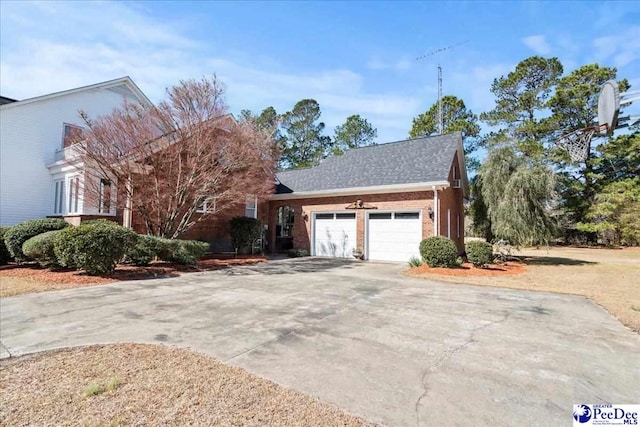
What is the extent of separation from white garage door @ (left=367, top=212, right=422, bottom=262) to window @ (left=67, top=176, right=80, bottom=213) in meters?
13.5

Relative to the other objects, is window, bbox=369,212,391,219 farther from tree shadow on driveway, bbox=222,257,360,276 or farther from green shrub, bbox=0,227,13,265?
green shrub, bbox=0,227,13,265

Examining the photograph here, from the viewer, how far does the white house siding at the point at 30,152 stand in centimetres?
1572

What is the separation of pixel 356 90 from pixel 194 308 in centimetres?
1671

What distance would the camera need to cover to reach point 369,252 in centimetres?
1566

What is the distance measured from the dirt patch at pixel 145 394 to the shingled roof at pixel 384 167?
1225 centimetres

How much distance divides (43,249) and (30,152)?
9632 millimetres

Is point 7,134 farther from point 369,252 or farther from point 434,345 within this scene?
point 434,345

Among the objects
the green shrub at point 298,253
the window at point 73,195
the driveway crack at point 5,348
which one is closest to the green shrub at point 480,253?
the green shrub at point 298,253

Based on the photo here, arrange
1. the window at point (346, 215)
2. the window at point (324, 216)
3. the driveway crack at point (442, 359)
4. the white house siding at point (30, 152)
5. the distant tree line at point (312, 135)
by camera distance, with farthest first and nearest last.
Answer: the distant tree line at point (312, 135) < the window at point (324, 216) < the window at point (346, 215) < the white house siding at point (30, 152) < the driveway crack at point (442, 359)

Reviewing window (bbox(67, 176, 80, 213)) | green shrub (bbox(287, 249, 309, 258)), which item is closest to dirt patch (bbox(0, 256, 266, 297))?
window (bbox(67, 176, 80, 213))

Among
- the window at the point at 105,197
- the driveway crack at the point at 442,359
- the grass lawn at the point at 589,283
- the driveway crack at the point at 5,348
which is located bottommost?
the grass lawn at the point at 589,283

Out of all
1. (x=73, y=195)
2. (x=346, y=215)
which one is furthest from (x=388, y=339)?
(x=73, y=195)

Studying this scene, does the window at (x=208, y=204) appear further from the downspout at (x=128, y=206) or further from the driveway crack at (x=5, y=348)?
the driveway crack at (x=5, y=348)

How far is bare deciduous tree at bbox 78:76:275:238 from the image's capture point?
39.0 ft
